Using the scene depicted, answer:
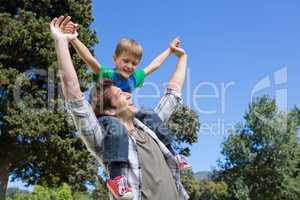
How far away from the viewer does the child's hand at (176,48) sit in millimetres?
3445

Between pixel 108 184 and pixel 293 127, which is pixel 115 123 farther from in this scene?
pixel 293 127

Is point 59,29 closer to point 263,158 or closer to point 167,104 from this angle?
point 167,104

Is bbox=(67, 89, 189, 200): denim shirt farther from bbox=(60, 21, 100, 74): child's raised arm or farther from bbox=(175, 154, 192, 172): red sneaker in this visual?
bbox=(60, 21, 100, 74): child's raised arm

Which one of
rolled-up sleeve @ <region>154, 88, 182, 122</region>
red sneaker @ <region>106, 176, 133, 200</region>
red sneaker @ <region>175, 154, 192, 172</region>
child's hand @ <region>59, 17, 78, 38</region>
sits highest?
child's hand @ <region>59, 17, 78, 38</region>

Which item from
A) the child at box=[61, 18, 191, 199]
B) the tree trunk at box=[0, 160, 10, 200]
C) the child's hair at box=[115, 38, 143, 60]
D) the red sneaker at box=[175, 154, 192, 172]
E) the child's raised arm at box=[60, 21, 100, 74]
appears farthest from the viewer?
the tree trunk at box=[0, 160, 10, 200]

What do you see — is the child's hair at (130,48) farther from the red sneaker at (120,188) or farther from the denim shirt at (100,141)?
the red sneaker at (120,188)

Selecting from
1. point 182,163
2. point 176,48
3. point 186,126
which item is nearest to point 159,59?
point 176,48

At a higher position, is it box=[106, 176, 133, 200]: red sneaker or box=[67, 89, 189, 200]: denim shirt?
box=[67, 89, 189, 200]: denim shirt

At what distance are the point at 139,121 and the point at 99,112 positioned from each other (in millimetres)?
244

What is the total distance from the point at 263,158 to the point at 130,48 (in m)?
36.0

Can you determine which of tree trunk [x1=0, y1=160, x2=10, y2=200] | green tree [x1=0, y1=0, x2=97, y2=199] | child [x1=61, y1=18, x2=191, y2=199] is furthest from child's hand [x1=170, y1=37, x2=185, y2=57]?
tree trunk [x1=0, y1=160, x2=10, y2=200]

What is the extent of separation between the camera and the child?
254 cm

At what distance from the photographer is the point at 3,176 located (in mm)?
Answer: 21359

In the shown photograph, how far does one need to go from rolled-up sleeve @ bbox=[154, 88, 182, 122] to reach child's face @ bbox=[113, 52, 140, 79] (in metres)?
0.27
